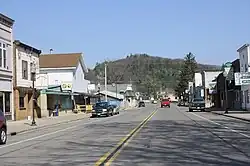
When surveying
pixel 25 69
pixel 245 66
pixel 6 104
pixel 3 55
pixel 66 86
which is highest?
pixel 245 66

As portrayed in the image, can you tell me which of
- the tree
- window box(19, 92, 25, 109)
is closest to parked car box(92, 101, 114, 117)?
window box(19, 92, 25, 109)

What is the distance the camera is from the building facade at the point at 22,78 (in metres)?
39.8

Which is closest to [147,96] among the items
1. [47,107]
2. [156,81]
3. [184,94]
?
[156,81]

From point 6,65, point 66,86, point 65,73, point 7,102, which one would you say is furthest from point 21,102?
point 65,73

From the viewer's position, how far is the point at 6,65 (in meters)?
37.9

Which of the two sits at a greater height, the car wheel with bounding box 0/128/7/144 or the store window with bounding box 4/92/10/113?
the store window with bounding box 4/92/10/113

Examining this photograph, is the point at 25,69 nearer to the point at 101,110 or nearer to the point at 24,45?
the point at 24,45

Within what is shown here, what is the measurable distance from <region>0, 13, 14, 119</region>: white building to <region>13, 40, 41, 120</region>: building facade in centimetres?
113

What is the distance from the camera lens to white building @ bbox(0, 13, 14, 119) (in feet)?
120

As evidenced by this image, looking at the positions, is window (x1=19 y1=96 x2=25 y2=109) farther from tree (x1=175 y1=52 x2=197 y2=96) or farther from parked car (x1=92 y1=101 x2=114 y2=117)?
tree (x1=175 y1=52 x2=197 y2=96)

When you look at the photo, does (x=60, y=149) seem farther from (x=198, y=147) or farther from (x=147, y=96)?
(x=147, y=96)

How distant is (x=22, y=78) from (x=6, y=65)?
4424 millimetres

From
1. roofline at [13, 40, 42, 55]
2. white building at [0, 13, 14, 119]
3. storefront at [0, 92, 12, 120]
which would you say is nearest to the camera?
storefront at [0, 92, 12, 120]

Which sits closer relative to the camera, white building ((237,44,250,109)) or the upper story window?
the upper story window
